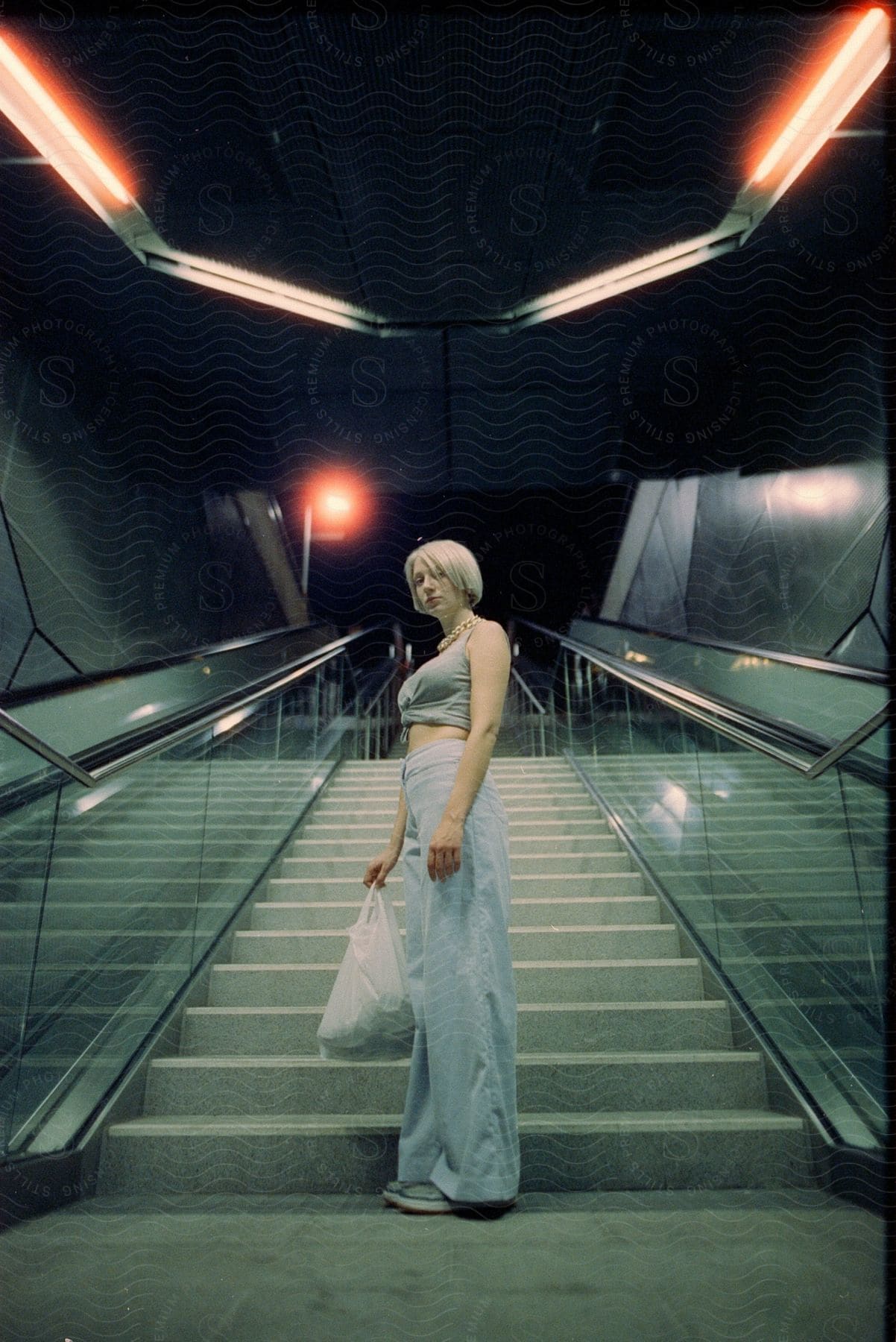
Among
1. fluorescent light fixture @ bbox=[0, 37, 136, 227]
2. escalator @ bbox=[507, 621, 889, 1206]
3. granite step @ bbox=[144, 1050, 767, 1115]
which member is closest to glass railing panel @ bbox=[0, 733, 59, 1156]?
granite step @ bbox=[144, 1050, 767, 1115]

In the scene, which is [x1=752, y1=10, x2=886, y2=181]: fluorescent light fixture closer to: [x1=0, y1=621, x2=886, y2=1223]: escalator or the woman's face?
[x1=0, y1=621, x2=886, y2=1223]: escalator

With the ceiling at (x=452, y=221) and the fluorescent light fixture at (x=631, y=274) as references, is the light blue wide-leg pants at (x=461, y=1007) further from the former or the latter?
the fluorescent light fixture at (x=631, y=274)

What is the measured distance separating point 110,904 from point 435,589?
1.36 metres

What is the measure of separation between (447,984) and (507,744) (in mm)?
6414

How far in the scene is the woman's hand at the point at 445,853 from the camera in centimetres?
177

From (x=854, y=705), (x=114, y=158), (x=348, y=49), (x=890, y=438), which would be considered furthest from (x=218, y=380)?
(x=890, y=438)

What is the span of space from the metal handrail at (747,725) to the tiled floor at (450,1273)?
39.2 inches

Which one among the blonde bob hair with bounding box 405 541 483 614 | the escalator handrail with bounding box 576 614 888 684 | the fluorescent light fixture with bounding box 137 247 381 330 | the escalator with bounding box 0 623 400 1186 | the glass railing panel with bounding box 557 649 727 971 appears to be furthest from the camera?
the fluorescent light fixture with bounding box 137 247 381 330

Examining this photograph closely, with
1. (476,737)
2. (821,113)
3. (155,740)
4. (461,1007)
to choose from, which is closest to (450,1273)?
(461,1007)

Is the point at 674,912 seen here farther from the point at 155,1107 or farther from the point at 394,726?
the point at 394,726

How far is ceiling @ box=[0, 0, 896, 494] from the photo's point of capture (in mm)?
3529

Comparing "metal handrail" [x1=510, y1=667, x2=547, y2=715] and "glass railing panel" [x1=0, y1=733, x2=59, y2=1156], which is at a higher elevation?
"metal handrail" [x1=510, y1=667, x2=547, y2=715]

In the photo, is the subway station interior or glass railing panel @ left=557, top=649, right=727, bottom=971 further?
glass railing panel @ left=557, top=649, right=727, bottom=971

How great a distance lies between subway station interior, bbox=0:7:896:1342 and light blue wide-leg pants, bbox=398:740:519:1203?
5.1 inches
